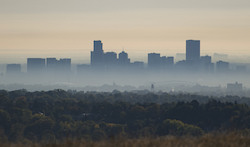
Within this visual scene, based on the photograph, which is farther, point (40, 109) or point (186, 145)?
point (40, 109)

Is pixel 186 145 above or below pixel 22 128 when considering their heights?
above

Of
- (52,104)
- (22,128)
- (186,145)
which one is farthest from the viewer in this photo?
(52,104)

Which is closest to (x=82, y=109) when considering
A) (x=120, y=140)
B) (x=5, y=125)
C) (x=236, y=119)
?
(x=5, y=125)

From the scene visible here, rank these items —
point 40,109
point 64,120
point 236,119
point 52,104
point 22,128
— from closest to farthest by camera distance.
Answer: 1. point 236,119
2. point 22,128
3. point 64,120
4. point 40,109
5. point 52,104

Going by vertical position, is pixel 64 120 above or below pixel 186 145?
below

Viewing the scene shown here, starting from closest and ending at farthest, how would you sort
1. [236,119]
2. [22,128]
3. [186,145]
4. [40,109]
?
1. [186,145]
2. [236,119]
3. [22,128]
4. [40,109]

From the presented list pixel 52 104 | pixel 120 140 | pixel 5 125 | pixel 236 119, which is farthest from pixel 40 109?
pixel 120 140

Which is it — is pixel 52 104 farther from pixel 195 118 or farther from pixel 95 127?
pixel 195 118

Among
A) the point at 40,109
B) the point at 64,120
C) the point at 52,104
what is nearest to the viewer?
the point at 64,120

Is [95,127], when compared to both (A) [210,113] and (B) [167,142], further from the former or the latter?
(B) [167,142]
